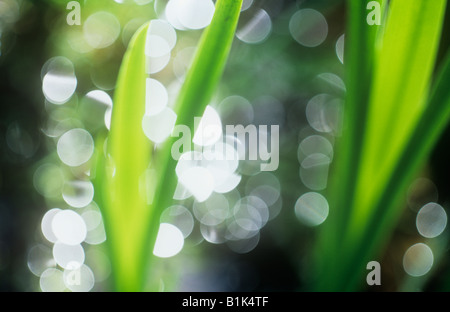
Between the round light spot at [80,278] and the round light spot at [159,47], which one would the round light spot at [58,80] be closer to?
the round light spot at [159,47]

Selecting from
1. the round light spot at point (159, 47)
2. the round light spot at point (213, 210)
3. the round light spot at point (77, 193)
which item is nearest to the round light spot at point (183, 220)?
the round light spot at point (213, 210)

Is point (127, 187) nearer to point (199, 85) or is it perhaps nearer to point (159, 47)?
point (199, 85)

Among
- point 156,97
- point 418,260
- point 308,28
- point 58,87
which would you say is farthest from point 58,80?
point 418,260

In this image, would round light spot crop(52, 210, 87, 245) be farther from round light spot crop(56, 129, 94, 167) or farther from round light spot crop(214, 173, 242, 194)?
round light spot crop(214, 173, 242, 194)

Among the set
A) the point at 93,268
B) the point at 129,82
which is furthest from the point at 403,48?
the point at 93,268

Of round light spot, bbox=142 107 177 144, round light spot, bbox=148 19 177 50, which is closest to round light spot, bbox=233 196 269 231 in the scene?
round light spot, bbox=142 107 177 144
